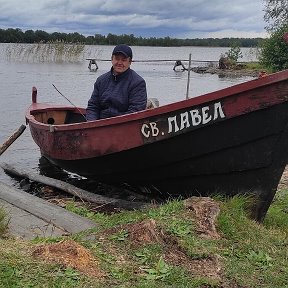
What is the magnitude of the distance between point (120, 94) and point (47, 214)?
8.02 ft

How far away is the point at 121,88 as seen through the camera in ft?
23.5

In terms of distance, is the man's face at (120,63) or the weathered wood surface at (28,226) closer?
the weathered wood surface at (28,226)

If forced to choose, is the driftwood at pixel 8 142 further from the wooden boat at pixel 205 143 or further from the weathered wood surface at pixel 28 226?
the weathered wood surface at pixel 28 226

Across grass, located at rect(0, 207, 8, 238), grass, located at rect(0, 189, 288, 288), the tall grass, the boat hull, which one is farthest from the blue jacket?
the tall grass

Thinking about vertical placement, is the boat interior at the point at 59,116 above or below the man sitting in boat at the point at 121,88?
below

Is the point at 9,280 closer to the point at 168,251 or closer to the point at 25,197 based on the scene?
the point at 168,251

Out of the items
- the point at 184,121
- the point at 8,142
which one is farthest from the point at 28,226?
the point at 8,142

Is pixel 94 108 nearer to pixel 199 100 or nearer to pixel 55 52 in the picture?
pixel 199 100

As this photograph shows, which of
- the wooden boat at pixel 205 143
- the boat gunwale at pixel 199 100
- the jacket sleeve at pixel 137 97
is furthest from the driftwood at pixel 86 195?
the jacket sleeve at pixel 137 97

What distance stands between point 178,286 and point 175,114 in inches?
108

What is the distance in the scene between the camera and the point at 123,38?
3981 inches

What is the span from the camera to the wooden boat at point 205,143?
561cm

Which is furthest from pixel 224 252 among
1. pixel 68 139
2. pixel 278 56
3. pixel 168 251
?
pixel 278 56

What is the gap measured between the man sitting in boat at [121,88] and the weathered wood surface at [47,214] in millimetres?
1959
